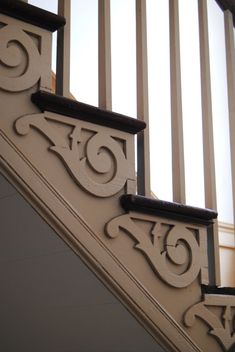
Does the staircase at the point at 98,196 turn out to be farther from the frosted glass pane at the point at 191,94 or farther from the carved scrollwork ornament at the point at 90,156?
the frosted glass pane at the point at 191,94

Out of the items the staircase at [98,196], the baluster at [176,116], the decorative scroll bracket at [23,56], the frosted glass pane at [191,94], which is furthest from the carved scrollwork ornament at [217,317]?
the frosted glass pane at [191,94]

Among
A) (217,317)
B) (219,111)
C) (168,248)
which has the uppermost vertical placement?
(219,111)

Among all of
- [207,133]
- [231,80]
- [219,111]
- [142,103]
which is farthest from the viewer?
[219,111]

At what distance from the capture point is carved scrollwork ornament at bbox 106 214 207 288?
844mm

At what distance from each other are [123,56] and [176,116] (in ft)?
5.01

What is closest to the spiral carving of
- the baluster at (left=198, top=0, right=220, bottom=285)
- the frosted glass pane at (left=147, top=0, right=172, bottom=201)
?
the baluster at (left=198, top=0, right=220, bottom=285)

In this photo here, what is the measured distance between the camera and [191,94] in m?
2.31

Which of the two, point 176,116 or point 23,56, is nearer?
point 23,56

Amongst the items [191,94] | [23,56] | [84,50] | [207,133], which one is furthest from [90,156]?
[84,50]

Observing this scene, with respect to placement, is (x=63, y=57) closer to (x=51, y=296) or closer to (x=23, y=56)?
(x=23, y=56)

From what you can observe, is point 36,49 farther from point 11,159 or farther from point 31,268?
point 31,268

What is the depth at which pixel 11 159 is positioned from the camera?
2.43 feet

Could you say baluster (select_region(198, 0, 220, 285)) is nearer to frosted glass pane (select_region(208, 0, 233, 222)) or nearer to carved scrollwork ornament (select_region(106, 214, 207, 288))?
carved scrollwork ornament (select_region(106, 214, 207, 288))

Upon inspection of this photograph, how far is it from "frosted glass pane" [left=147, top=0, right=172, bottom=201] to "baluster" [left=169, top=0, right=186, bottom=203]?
1242mm
